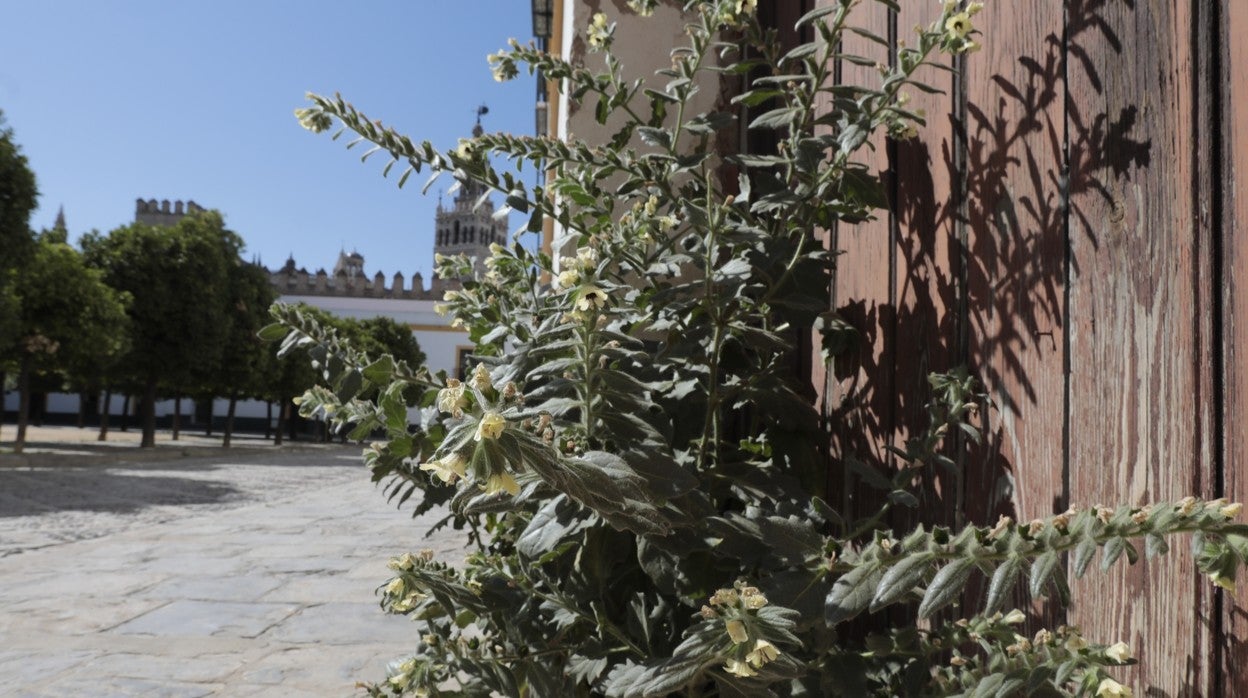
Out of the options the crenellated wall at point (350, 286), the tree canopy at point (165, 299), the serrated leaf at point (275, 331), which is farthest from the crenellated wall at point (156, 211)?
the serrated leaf at point (275, 331)

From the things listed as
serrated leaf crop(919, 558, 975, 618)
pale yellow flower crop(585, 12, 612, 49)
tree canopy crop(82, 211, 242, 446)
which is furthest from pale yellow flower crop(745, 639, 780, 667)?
tree canopy crop(82, 211, 242, 446)

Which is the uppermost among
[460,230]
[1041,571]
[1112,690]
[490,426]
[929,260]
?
[460,230]

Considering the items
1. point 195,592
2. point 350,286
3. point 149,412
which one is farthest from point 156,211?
point 195,592

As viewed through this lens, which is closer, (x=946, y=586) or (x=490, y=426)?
(x=490, y=426)

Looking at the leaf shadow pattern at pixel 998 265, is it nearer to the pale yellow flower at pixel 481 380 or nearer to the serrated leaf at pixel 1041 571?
the serrated leaf at pixel 1041 571

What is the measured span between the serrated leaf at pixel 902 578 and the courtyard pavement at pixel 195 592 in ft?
3.10

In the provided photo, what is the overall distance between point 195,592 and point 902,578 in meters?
4.28

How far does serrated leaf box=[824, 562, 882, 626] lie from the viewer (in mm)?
883

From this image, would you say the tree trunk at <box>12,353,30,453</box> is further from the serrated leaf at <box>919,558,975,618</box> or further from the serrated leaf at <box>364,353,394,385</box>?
the serrated leaf at <box>919,558,975,618</box>

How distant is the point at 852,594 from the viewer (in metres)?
0.90

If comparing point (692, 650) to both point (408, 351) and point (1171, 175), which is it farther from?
point (408, 351)

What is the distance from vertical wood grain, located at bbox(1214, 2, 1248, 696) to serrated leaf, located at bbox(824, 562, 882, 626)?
29cm

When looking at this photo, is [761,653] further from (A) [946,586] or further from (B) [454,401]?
(B) [454,401]

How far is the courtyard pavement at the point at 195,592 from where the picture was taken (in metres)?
3.01
